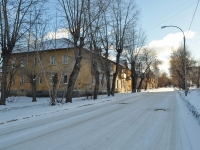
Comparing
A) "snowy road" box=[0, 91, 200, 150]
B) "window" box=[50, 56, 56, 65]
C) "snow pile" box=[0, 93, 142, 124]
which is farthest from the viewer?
"window" box=[50, 56, 56, 65]

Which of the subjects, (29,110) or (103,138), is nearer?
(103,138)

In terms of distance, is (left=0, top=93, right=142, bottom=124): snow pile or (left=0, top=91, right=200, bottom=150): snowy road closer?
(left=0, top=91, right=200, bottom=150): snowy road

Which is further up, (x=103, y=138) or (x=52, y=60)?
(x=52, y=60)

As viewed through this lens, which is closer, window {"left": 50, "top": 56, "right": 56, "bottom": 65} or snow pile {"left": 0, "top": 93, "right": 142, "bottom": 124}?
snow pile {"left": 0, "top": 93, "right": 142, "bottom": 124}

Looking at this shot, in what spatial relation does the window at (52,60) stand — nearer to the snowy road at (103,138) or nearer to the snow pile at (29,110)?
the snow pile at (29,110)

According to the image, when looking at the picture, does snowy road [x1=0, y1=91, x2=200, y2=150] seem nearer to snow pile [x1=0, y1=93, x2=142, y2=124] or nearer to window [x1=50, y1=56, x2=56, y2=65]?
snow pile [x1=0, y1=93, x2=142, y2=124]

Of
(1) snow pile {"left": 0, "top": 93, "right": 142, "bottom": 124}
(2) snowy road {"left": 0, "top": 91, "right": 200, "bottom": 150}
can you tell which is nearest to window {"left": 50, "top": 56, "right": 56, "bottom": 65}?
(1) snow pile {"left": 0, "top": 93, "right": 142, "bottom": 124}

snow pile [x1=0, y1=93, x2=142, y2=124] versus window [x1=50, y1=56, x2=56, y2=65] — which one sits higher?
window [x1=50, y1=56, x2=56, y2=65]

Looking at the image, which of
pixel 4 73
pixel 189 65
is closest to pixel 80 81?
pixel 4 73

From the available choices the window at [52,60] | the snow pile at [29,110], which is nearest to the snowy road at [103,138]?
the snow pile at [29,110]

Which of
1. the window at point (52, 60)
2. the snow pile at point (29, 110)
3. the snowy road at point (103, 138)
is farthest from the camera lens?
the window at point (52, 60)

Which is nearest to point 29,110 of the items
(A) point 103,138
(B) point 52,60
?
(A) point 103,138

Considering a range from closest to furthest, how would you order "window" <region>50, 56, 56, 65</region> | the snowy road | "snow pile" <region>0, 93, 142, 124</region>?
the snowy road
"snow pile" <region>0, 93, 142, 124</region>
"window" <region>50, 56, 56, 65</region>

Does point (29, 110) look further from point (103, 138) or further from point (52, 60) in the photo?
point (52, 60)
